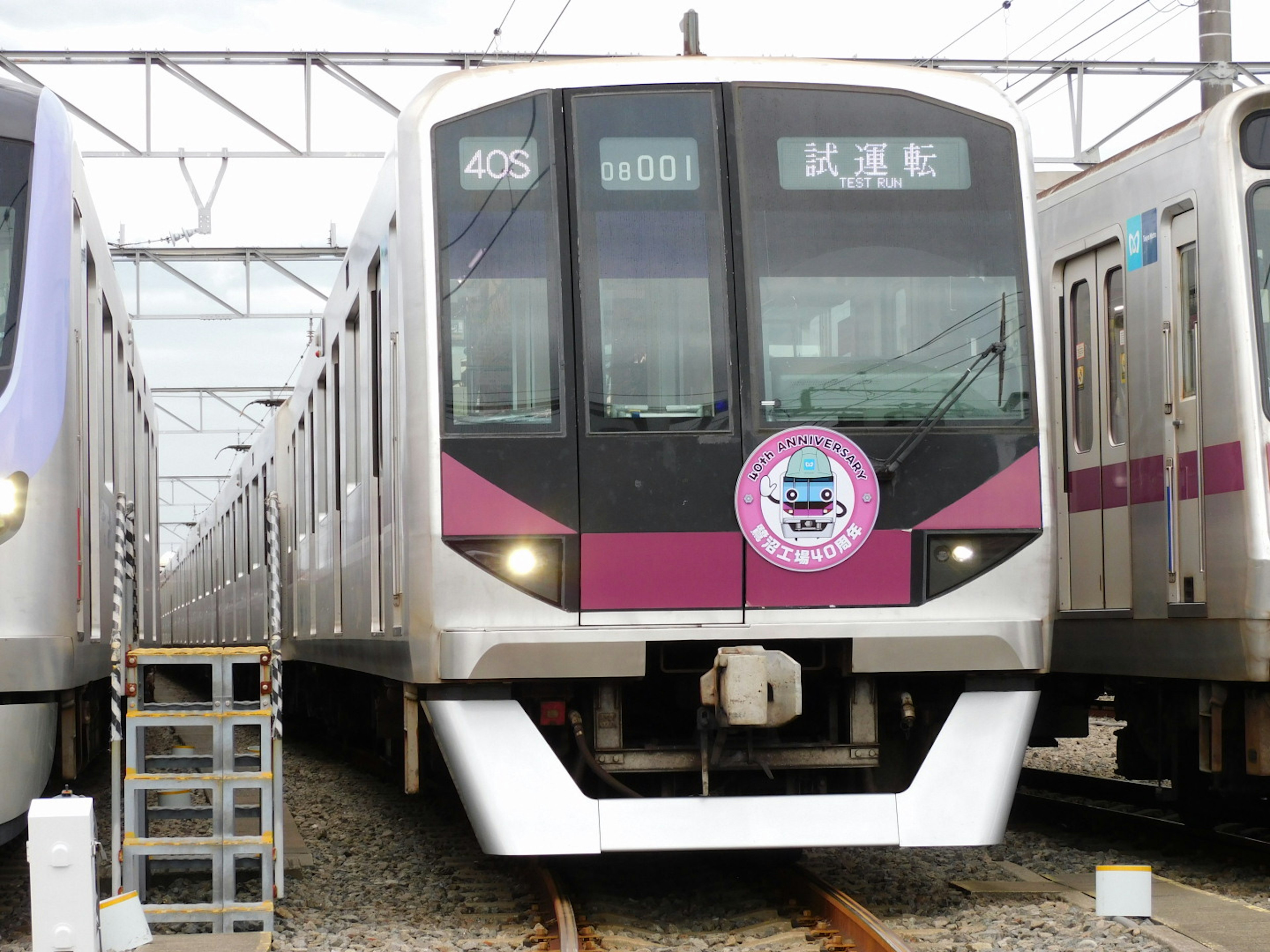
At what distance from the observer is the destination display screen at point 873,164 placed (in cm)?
630

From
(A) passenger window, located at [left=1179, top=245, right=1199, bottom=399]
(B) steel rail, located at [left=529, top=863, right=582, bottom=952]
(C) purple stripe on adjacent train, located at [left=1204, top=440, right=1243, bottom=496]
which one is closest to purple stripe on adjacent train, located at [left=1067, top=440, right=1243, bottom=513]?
(C) purple stripe on adjacent train, located at [left=1204, top=440, right=1243, bottom=496]

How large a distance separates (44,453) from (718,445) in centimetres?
239

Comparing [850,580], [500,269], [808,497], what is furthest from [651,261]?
[850,580]

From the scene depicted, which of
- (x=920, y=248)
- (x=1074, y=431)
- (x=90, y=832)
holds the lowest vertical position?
(x=90, y=832)

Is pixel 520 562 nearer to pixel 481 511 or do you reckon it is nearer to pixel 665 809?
pixel 481 511

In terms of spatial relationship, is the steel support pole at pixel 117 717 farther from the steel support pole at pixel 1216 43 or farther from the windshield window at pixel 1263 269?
the steel support pole at pixel 1216 43

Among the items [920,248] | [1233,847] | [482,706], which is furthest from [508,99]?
[1233,847]

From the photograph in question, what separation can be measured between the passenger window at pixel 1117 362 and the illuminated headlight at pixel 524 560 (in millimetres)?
A: 3243

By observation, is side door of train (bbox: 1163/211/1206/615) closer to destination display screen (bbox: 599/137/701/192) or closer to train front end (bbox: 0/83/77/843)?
destination display screen (bbox: 599/137/701/192)

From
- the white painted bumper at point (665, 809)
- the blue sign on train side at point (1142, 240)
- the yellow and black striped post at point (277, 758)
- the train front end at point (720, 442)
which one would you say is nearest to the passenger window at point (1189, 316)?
the blue sign on train side at point (1142, 240)

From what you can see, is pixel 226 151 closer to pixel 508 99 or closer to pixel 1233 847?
pixel 508 99

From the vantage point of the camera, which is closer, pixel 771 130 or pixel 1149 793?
pixel 771 130

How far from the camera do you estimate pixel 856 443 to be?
608 centimetres

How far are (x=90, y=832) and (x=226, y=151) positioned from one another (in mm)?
10444
